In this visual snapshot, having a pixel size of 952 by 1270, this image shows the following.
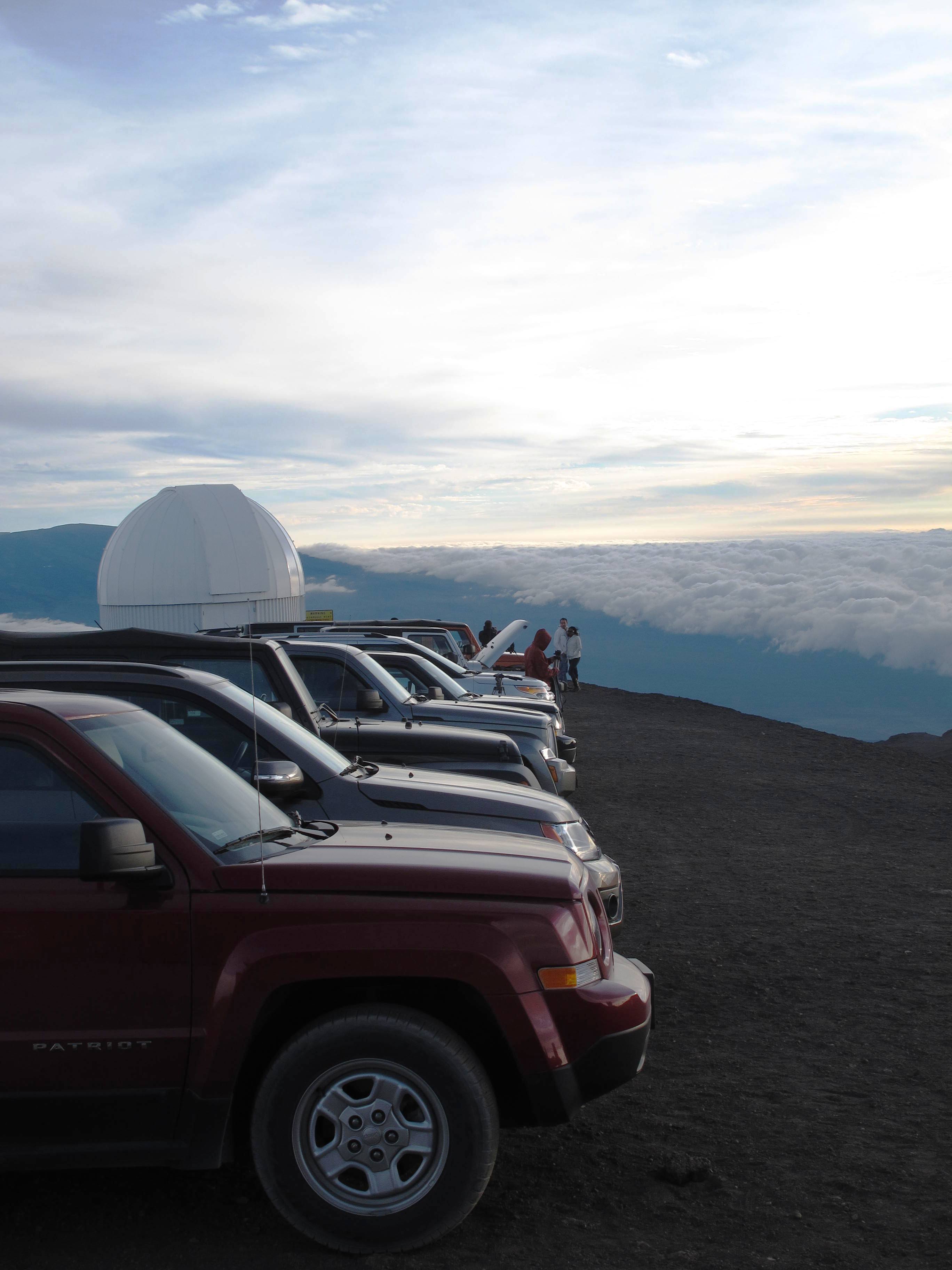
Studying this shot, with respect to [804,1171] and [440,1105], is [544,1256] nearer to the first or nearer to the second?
[440,1105]

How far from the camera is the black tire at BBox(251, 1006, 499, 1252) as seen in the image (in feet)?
10.3

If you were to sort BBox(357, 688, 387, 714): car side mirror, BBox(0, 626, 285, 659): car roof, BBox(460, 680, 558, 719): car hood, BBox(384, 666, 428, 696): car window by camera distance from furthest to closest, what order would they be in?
1. BBox(384, 666, 428, 696): car window
2. BBox(460, 680, 558, 719): car hood
3. BBox(357, 688, 387, 714): car side mirror
4. BBox(0, 626, 285, 659): car roof

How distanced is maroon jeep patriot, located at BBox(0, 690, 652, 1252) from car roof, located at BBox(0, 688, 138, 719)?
Answer: 63 mm

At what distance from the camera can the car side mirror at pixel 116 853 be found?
9.82 feet

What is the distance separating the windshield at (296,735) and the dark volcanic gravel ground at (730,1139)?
6.89ft

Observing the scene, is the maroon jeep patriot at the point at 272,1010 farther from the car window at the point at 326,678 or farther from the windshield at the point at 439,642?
the windshield at the point at 439,642

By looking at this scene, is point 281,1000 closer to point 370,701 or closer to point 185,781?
point 185,781

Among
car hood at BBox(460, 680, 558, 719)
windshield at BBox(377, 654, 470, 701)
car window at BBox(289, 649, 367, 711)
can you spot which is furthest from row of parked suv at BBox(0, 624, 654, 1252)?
windshield at BBox(377, 654, 470, 701)

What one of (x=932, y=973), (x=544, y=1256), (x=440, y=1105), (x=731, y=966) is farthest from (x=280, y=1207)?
(x=932, y=973)

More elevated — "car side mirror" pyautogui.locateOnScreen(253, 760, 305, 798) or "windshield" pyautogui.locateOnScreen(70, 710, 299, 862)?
"windshield" pyautogui.locateOnScreen(70, 710, 299, 862)

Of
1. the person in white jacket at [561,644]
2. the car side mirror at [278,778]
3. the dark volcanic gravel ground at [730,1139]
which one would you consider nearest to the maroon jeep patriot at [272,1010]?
the dark volcanic gravel ground at [730,1139]

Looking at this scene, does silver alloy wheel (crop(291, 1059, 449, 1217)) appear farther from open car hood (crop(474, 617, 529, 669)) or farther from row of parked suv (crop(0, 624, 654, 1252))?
open car hood (crop(474, 617, 529, 669))

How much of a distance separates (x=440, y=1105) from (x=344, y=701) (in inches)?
234

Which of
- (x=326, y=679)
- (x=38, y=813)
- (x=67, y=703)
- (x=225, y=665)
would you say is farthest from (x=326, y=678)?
(x=38, y=813)
